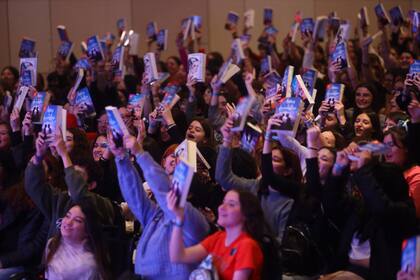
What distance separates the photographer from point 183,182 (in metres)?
3.96

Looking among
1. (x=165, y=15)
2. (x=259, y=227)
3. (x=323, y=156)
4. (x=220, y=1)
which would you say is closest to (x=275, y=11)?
(x=220, y=1)

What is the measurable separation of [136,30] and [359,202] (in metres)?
9.43

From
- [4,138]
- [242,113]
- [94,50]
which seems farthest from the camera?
[94,50]

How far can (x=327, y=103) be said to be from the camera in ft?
22.3

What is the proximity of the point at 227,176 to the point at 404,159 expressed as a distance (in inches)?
44.7

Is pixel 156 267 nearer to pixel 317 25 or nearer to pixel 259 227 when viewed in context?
pixel 259 227

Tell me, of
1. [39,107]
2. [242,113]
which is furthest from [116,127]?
[39,107]

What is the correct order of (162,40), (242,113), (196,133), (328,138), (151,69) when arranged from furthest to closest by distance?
(162,40)
(151,69)
(196,133)
(328,138)
(242,113)

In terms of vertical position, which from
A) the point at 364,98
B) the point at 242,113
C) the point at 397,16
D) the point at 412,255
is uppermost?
the point at 397,16

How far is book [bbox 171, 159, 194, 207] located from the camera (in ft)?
13.0

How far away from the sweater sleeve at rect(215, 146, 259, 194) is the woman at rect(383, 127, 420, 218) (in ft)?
2.87

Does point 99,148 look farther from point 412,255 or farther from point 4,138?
point 412,255

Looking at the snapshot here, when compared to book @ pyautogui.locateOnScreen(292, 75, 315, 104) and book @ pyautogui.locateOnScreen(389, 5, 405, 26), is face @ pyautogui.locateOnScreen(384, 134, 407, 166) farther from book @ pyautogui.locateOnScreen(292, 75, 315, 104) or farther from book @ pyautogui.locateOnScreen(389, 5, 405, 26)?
book @ pyautogui.locateOnScreen(389, 5, 405, 26)

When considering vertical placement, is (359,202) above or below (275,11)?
below
